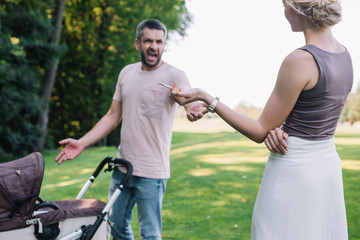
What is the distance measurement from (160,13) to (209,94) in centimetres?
1871

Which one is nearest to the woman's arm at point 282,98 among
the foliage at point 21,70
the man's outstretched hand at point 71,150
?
the man's outstretched hand at point 71,150

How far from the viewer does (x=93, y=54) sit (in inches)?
768

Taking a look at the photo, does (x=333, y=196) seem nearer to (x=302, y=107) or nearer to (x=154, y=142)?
(x=302, y=107)

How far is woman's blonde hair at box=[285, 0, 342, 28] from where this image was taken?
1.80 metres

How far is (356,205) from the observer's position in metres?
6.11

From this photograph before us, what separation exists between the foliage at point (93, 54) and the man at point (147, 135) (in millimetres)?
15914

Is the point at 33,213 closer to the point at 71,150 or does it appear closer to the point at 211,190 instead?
the point at 71,150

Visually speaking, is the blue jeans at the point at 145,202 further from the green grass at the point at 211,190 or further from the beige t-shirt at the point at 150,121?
the green grass at the point at 211,190

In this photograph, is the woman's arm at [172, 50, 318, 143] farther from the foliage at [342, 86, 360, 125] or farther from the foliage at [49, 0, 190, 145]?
→ the foliage at [342, 86, 360, 125]

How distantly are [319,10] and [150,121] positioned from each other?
1.66m

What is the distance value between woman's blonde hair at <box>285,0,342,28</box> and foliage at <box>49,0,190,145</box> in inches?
683

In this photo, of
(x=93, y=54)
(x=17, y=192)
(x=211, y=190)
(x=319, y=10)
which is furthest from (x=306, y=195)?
(x=93, y=54)

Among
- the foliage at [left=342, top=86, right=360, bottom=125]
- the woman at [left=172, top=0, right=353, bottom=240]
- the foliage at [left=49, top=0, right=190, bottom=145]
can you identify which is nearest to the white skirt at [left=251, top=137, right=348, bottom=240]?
the woman at [left=172, top=0, right=353, bottom=240]

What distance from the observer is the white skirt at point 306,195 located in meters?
1.89
